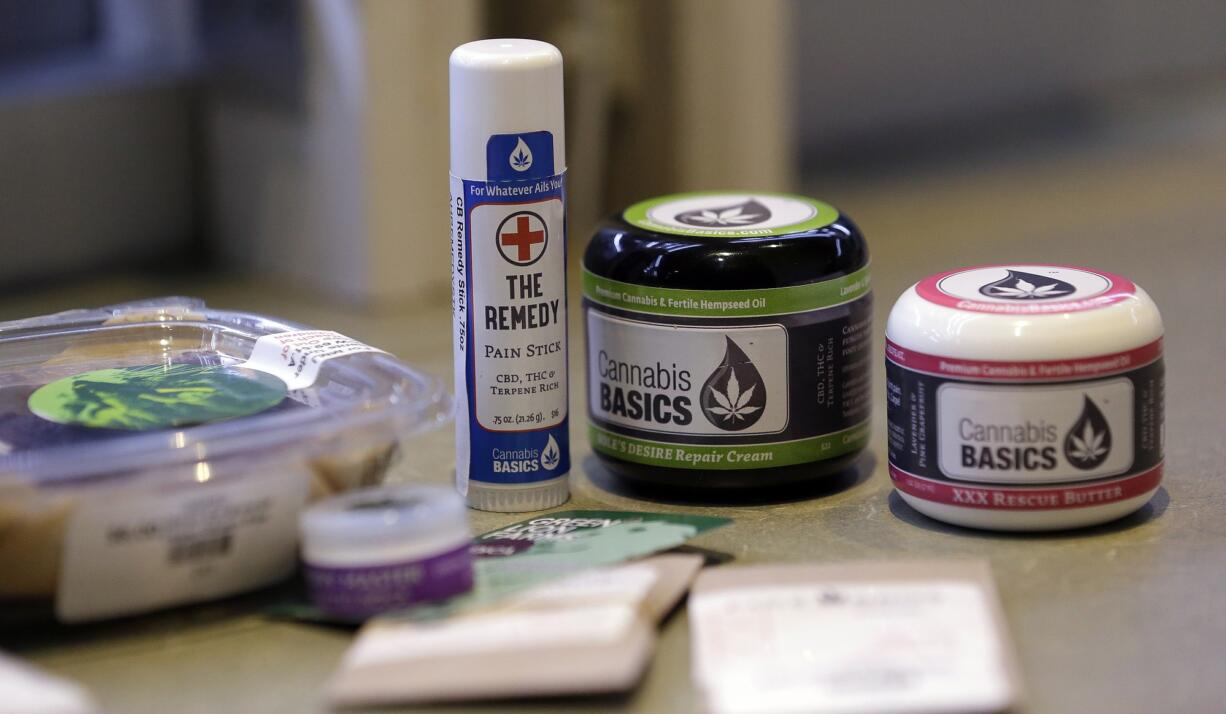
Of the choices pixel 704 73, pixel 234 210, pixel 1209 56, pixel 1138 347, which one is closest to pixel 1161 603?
pixel 1138 347

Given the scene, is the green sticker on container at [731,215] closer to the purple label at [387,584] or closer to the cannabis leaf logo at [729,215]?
the cannabis leaf logo at [729,215]

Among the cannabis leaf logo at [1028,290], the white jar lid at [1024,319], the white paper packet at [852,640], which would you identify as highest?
the cannabis leaf logo at [1028,290]

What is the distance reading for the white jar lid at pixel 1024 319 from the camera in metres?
0.63

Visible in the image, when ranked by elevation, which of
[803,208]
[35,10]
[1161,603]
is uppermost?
[35,10]

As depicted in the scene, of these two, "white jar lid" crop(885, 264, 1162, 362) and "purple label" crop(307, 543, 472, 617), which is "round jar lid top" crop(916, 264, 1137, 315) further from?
"purple label" crop(307, 543, 472, 617)

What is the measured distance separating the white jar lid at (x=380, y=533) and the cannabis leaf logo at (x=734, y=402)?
0.51 ft

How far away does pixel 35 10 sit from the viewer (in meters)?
1.27

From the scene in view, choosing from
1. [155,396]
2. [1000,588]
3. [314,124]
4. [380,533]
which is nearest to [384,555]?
[380,533]

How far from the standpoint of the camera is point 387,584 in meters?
0.58

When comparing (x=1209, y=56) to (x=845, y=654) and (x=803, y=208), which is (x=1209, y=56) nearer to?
(x=803, y=208)

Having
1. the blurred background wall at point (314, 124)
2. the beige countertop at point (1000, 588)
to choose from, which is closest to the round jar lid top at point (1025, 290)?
the beige countertop at point (1000, 588)

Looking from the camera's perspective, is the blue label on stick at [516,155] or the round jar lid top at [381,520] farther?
the blue label on stick at [516,155]

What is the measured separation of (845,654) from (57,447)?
1.02 feet

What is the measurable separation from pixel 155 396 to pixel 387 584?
6.0 inches
